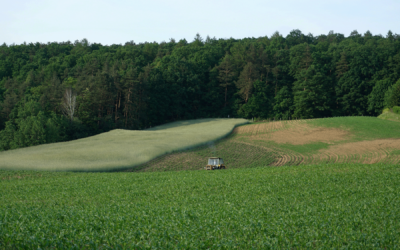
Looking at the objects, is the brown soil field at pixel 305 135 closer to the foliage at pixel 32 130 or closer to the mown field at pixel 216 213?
the mown field at pixel 216 213

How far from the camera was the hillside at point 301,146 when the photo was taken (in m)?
35.7

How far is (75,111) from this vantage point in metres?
65.1

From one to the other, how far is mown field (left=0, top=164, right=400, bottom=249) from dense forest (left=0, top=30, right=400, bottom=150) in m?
40.9

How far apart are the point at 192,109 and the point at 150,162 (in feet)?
181

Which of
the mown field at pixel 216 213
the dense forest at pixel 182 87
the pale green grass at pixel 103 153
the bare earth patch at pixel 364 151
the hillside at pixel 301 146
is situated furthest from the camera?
the dense forest at pixel 182 87

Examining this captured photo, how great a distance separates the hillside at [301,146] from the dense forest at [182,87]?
24.1 metres

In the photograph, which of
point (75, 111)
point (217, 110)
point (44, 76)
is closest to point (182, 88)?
point (217, 110)

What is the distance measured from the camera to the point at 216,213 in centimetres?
1287

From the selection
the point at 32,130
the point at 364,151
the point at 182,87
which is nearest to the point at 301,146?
the point at 364,151

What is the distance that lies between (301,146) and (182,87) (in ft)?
163

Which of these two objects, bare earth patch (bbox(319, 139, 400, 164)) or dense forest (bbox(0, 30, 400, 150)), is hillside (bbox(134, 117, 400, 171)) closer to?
bare earth patch (bbox(319, 139, 400, 164))

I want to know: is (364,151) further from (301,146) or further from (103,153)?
(103,153)

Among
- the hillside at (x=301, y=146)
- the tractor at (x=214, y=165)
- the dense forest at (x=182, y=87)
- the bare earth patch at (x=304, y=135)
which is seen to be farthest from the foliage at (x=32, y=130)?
the tractor at (x=214, y=165)

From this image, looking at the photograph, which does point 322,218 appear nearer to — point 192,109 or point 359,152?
point 359,152
